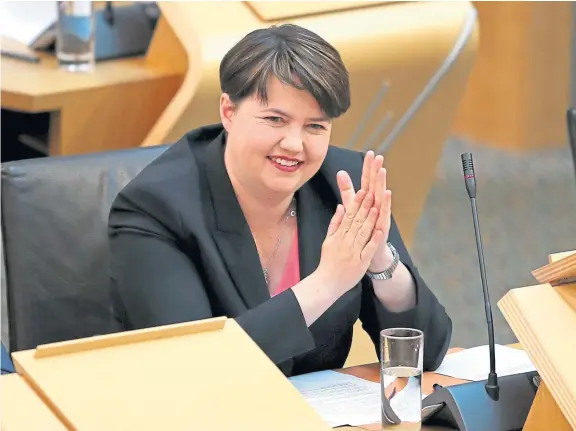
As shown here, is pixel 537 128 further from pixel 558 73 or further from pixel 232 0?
pixel 232 0

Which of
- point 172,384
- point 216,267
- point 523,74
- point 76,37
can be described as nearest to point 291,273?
point 216,267

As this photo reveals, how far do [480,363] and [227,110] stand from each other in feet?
1.99

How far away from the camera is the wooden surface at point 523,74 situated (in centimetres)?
563

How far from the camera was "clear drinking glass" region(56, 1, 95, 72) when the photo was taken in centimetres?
343

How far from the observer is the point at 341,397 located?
69.9 inches

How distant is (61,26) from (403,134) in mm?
1062

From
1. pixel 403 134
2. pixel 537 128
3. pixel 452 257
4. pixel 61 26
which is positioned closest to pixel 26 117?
pixel 61 26

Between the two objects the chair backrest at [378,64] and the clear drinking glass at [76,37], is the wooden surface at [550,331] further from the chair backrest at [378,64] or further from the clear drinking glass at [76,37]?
the clear drinking glass at [76,37]

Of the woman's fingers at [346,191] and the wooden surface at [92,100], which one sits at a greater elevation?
the woman's fingers at [346,191]

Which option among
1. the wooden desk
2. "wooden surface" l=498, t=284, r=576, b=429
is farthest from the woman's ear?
the wooden desk

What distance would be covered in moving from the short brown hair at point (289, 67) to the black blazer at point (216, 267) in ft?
0.54

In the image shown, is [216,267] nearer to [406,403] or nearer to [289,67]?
[289,67]

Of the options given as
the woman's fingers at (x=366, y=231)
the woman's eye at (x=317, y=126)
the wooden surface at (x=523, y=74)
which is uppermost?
the woman's eye at (x=317, y=126)

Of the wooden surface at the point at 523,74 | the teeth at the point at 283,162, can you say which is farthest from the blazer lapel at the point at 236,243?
the wooden surface at the point at 523,74
